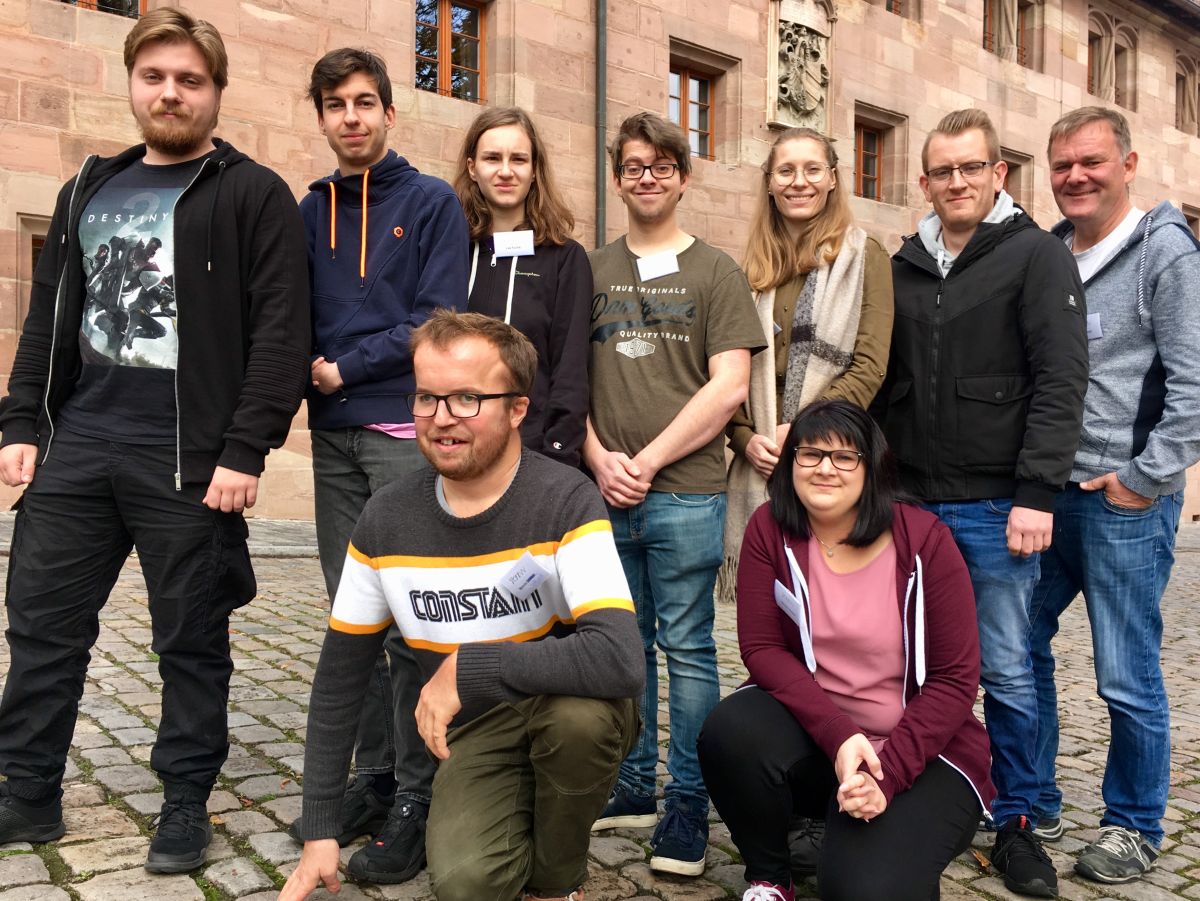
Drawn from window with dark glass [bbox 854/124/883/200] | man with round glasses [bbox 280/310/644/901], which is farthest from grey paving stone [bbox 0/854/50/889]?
window with dark glass [bbox 854/124/883/200]

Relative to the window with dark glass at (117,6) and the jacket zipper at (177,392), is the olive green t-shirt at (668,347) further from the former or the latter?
the window with dark glass at (117,6)

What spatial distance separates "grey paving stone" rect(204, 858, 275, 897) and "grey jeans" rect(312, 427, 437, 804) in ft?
1.40

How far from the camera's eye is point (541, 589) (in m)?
2.65

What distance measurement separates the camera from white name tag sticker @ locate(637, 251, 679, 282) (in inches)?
139

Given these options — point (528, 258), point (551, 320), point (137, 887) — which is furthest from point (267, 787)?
point (528, 258)

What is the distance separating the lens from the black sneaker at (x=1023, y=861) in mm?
3105

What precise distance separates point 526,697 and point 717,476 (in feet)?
3.84

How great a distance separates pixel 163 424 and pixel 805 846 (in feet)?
7.11

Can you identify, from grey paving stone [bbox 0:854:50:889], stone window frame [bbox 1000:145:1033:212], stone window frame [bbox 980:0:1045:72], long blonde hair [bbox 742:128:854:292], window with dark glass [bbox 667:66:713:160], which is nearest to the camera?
grey paving stone [bbox 0:854:50:889]

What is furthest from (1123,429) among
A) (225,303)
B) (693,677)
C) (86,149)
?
(86,149)

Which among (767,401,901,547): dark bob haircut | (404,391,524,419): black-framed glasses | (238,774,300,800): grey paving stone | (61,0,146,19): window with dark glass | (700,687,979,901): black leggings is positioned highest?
(61,0,146,19): window with dark glass

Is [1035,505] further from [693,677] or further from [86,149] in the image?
[86,149]

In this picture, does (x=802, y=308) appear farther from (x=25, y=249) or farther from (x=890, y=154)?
(x=890, y=154)

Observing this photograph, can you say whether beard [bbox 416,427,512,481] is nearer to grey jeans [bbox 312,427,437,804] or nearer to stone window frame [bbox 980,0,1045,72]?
grey jeans [bbox 312,427,437,804]
